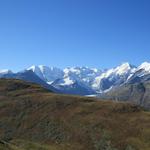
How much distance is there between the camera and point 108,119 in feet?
444

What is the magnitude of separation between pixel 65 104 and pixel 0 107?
27139 millimetres

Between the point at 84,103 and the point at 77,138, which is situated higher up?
the point at 84,103

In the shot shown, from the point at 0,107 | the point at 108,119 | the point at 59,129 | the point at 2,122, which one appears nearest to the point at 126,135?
the point at 108,119

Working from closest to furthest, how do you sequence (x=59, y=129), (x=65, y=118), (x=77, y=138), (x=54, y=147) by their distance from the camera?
(x=54, y=147) < (x=77, y=138) < (x=59, y=129) < (x=65, y=118)

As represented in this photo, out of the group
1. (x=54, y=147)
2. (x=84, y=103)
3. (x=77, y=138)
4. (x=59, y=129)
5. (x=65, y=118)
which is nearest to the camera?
(x=54, y=147)

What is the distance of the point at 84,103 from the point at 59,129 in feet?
86.8

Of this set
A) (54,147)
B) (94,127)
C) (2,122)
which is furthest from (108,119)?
(2,122)

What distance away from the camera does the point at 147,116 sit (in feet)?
449

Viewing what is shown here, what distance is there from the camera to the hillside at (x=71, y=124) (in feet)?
383

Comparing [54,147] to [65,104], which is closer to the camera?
[54,147]

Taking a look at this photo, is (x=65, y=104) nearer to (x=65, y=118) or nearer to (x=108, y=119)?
(x=65, y=118)

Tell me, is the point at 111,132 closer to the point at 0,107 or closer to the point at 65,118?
the point at 65,118

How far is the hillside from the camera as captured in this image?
117 meters

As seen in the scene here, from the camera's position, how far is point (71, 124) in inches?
5266
